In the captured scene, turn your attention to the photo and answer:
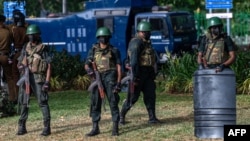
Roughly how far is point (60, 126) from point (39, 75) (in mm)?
1599

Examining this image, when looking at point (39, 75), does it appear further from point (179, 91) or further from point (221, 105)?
point (179, 91)

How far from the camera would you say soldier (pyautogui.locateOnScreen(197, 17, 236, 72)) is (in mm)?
12453

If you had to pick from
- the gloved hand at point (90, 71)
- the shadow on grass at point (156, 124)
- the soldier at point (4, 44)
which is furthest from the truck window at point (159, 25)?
the gloved hand at point (90, 71)

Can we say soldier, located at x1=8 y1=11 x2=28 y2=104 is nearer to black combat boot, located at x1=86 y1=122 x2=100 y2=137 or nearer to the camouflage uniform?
the camouflage uniform

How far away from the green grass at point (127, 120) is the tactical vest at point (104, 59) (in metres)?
1.06

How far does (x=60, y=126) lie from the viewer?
14641 millimetres

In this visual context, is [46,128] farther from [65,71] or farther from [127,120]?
[65,71]

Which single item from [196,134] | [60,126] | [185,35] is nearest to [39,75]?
[60,126]

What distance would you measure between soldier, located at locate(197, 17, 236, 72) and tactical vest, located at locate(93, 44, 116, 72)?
1.36m

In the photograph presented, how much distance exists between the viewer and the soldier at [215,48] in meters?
12.5

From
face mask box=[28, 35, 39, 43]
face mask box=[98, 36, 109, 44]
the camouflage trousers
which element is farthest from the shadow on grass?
the camouflage trousers

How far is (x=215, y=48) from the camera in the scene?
12648 mm

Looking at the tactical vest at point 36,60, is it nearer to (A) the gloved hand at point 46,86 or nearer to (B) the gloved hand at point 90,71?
(A) the gloved hand at point 46,86

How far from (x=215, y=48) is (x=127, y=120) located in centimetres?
285
